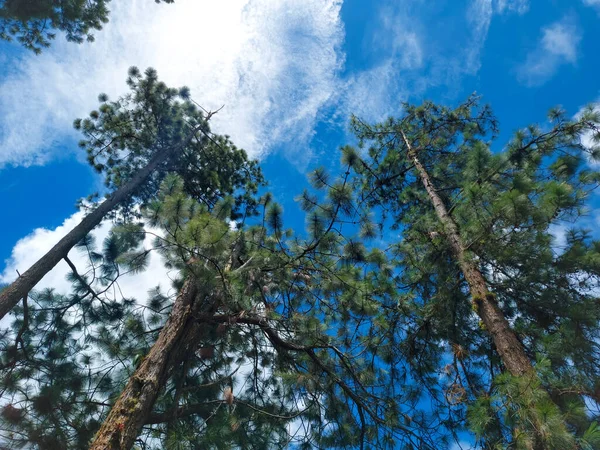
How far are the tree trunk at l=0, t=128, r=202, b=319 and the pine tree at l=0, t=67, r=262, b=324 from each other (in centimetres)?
4

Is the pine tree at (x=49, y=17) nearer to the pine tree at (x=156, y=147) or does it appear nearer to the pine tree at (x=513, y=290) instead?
the pine tree at (x=156, y=147)

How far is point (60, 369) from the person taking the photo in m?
5.47

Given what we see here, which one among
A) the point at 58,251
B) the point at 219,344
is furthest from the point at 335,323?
the point at 58,251

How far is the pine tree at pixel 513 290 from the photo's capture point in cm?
291

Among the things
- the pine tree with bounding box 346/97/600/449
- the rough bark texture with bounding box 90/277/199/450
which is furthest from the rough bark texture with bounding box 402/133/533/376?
the rough bark texture with bounding box 90/277/199/450

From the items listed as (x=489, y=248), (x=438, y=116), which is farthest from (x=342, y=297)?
(x=438, y=116)

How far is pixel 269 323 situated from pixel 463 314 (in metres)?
3.44

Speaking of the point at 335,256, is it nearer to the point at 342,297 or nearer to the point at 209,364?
the point at 342,297

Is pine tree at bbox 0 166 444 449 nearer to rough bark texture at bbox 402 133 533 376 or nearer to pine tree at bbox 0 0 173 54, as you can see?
rough bark texture at bbox 402 133 533 376

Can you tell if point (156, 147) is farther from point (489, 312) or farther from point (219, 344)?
point (489, 312)

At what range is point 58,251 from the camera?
6.26 metres

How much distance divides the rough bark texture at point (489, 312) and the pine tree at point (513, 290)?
0.05 ft

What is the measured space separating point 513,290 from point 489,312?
98cm

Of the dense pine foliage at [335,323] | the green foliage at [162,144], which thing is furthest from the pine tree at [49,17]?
the dense pine foliage at [335,323]
